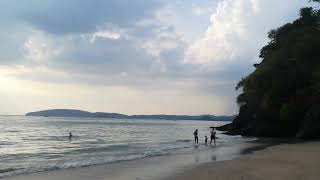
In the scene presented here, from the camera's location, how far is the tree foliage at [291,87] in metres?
52.2

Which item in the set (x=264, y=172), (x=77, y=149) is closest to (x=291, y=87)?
(x=77, y=149)

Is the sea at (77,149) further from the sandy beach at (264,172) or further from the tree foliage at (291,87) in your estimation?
the sandy beach at (264,172)

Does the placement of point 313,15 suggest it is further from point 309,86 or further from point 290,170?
point 290,170

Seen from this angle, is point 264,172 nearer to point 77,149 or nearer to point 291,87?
point 77,149

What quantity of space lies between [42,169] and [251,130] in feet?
168

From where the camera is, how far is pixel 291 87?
5744 centimetres

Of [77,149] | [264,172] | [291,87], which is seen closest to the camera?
[264,172]

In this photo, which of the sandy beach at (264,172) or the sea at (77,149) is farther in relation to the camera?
the sea at (77,149)

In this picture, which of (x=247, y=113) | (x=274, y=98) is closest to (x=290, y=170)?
(x=274, y=98)

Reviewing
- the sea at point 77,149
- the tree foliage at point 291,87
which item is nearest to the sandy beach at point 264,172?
the sea at point 77,149

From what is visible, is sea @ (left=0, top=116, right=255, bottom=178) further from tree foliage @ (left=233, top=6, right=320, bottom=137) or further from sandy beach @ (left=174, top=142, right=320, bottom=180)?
sandy beach @ (left=174, top=142, right=320, bottom=180)

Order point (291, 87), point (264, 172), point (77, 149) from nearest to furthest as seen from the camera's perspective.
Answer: point (264, 172) → point (77, 149) → point (291, 87)

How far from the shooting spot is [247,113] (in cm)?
8319

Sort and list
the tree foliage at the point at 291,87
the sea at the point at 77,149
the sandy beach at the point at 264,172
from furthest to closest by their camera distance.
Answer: the tree foliage at the point at 291,87
the sea at the point at 77,149
the sandy beach at the point at 264,172
